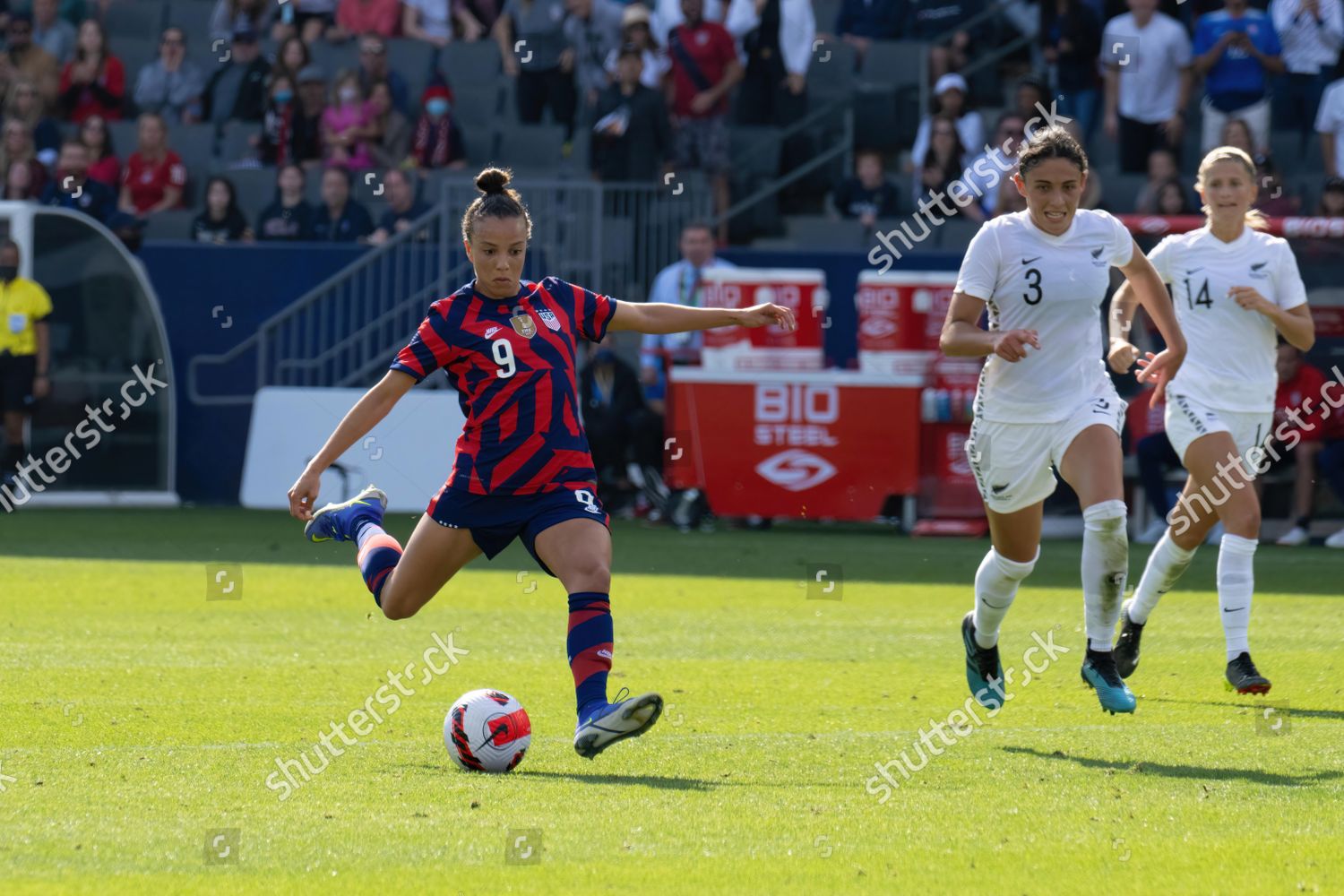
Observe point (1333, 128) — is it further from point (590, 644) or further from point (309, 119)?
point (590, 644)

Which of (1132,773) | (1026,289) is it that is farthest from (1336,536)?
(1132,773)

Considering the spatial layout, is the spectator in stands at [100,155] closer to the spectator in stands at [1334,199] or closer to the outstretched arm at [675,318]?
the spectator in stands at [1334,199]

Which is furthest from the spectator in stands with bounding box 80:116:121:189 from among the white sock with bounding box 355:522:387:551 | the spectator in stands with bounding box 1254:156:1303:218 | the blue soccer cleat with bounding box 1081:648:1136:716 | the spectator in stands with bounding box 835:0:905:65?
the blue soccer cleat with bounding box 1081:648:1136:716

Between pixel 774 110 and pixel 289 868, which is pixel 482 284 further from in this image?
pixel 774 110

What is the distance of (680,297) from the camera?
17891 mm

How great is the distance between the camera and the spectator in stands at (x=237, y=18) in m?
22.7

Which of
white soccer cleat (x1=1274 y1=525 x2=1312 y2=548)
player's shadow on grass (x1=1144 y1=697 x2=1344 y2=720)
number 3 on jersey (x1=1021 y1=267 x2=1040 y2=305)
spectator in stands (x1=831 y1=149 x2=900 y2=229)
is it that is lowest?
white soccer cleat (x1=1274 y1=525 x2=1312 y2=548)

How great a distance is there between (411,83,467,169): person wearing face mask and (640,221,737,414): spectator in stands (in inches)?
146

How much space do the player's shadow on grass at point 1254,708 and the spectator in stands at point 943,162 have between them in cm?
1153

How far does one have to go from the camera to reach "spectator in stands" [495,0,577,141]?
70.8 feet

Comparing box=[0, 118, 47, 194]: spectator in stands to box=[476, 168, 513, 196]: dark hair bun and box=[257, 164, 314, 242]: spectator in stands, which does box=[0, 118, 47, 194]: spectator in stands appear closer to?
box=[257, 164, 314, 242]: spectator in stands

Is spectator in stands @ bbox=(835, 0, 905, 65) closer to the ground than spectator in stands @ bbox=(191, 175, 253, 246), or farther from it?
farther from it

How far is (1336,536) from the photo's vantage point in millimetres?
16484

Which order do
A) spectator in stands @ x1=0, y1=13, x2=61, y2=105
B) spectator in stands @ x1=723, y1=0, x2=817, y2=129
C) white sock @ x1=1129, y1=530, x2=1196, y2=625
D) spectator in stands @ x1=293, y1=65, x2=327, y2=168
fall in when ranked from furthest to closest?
1. spectator in stands @ x1=0, y1=13, x2=61, y2=105
2. spectator in stands @ x1=293, y1=65, x2=327, y2=168
3. spectator in stands @ x1=723, y1=0, x2=817, y2=129
4. white sock @ x1=1129, y1=530, x2=1196, y2=625
